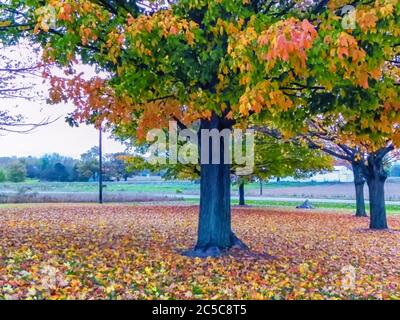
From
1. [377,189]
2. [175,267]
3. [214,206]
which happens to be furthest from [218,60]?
[377,189]

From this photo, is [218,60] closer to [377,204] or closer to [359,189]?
[377,204]

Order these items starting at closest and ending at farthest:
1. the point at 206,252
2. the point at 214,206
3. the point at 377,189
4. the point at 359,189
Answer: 1. the point at 206,252
2. the point at 214,206
3. the point at 377,189
4. the point at 359,189

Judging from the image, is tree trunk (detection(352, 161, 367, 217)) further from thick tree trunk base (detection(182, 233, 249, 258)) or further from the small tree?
the small tree

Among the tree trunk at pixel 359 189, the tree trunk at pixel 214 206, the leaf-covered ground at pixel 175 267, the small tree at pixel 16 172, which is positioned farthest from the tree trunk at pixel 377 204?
the small tree at pixel 16 172

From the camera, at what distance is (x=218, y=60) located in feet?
19.6

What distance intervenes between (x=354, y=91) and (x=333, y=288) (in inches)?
116

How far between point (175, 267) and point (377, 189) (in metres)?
9.45

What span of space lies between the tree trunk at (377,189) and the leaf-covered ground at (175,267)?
9.82 ft

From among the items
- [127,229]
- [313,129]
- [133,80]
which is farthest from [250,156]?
[133,80]

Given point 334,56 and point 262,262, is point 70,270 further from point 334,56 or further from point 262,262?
point 334,56

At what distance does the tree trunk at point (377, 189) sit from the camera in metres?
13.5

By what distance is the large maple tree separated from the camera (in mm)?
4836

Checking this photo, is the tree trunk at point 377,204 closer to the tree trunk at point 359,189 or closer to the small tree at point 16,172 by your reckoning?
the tree trunk at point 359,189

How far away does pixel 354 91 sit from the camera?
6.49m
